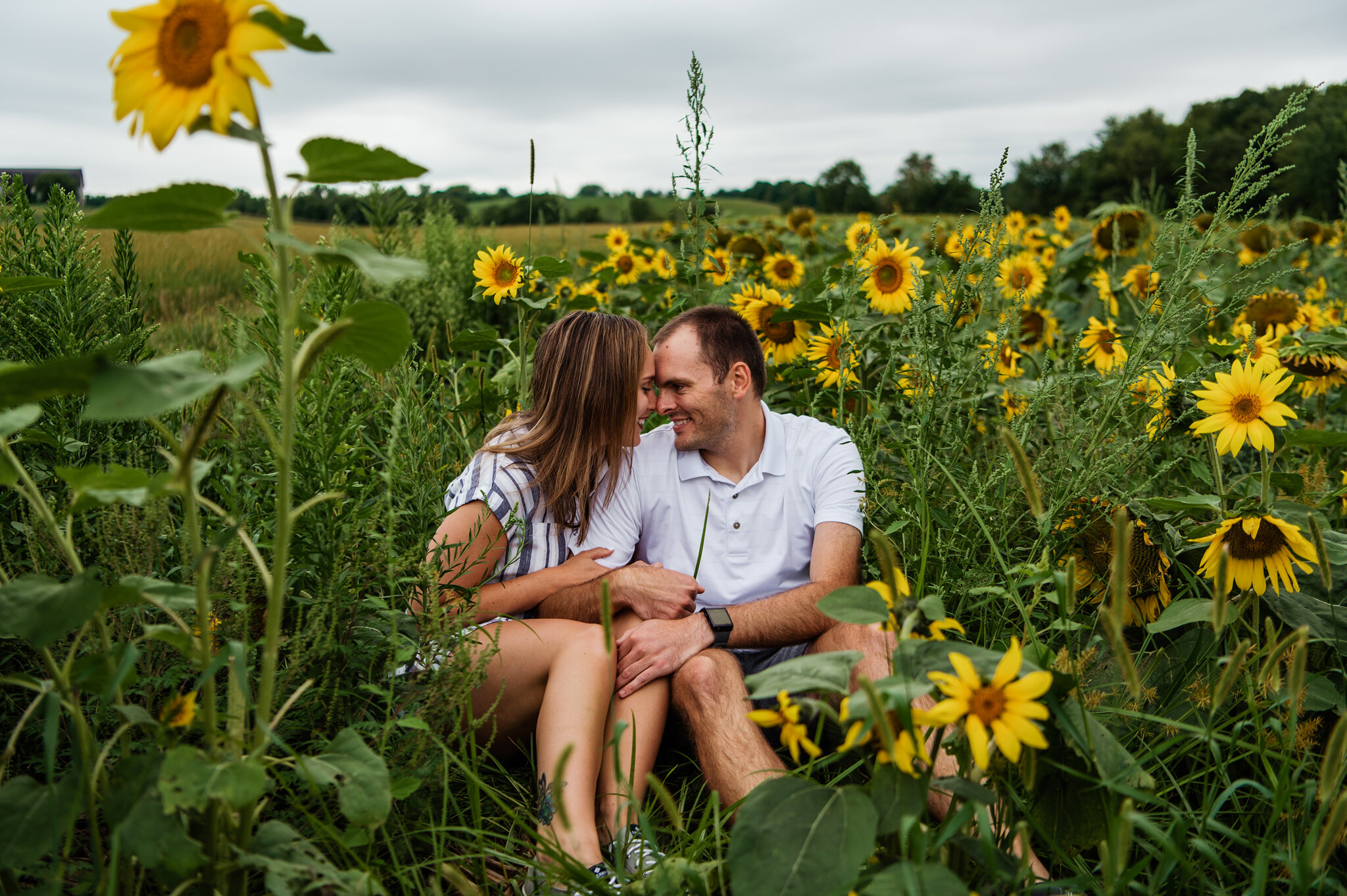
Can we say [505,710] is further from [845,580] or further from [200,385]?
[200,385]

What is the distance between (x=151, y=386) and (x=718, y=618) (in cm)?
174

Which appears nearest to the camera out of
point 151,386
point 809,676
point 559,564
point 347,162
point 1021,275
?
point 151,386

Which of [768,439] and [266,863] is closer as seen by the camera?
[266,863]

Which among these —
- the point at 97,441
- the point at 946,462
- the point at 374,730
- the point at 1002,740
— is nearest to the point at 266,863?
the point at 374,730

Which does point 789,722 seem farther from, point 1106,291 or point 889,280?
point 1106,291

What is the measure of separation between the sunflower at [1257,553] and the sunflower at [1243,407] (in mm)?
186

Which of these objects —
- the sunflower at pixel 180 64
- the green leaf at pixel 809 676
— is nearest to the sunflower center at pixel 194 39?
the sunflower at pixel 180 64

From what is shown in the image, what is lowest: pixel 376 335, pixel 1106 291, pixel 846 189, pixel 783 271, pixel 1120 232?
pixel 376 335

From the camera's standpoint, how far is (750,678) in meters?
1.23

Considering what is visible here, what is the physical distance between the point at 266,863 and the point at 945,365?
234cm

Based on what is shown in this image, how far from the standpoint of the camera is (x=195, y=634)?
1.72 meters

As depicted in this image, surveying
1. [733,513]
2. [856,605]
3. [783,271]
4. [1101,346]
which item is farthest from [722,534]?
[783,271]

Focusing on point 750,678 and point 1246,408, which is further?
point 1246,408

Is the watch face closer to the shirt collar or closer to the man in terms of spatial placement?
the man
